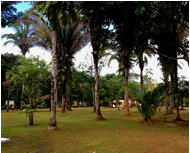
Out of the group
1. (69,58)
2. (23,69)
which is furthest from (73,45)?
(23,69)

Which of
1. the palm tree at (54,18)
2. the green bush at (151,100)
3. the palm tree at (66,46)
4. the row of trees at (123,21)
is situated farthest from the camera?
the palm tree at (66,46)

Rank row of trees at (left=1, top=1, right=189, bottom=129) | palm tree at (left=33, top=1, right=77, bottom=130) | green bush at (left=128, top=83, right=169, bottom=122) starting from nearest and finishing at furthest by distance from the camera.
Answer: palm tree at (left=33, top=1, right=77, bottom=130) → row of trees at (left=1, top=1, right=189, bottom=129) → green bush at (left=128, top=83, right=169, bottom=122)

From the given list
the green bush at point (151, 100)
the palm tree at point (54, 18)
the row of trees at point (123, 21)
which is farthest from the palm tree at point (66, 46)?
Result: the green bush at point (151, 100)

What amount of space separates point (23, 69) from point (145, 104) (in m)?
17.1

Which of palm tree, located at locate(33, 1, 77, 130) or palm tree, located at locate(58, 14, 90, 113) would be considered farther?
palm tree, located at locate(58, 14, 90, 113)

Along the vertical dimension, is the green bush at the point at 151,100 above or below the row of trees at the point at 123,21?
below

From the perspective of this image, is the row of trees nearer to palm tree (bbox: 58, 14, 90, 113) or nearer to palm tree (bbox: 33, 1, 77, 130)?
palm tree (bbox: 33, 1, 77, 130)

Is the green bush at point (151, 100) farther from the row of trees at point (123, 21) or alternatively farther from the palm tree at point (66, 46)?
the palm tree at point (66, 46)

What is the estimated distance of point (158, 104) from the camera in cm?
1167

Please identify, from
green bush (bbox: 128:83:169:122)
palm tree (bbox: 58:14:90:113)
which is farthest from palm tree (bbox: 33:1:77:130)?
palm tree (bbox: 58:14:90:113)

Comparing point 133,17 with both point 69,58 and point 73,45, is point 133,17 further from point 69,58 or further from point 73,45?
point 69,58

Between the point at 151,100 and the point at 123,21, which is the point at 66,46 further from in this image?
the point at 151,100

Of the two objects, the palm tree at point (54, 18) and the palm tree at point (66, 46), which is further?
the palm tree at point (66, 46)

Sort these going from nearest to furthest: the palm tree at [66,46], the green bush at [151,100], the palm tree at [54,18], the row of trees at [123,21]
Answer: the palm tree at [54,18]
the row of trees at [123,21]
the green bush at [151,100]
the palm tree at [66,46]
